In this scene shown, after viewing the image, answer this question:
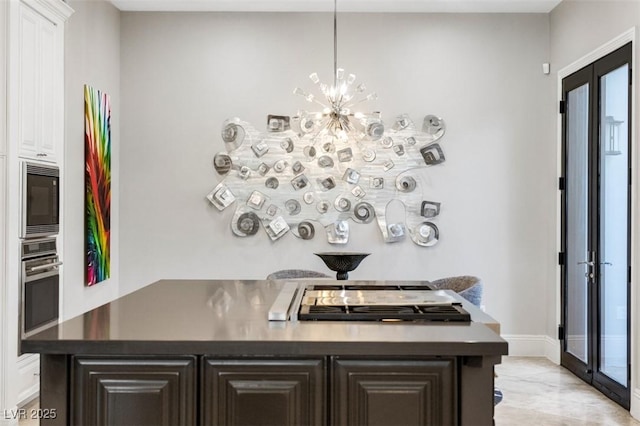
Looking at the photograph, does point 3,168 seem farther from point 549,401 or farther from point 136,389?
point 549,401

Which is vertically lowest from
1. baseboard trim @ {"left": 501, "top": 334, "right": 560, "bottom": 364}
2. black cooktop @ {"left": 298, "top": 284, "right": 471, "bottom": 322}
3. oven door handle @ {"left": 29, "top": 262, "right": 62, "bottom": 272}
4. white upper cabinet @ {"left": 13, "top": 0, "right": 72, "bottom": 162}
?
baseboard trim @ {"left": 501, "top": 334, "right": 560, "bottom": 364}

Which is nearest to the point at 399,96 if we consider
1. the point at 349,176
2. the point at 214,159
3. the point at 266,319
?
the point at 349,176

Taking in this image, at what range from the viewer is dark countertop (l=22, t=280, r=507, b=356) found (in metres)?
1.75

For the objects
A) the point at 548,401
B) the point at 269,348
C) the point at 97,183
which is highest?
the point at 97,183

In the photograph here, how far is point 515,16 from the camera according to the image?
5.66 meters

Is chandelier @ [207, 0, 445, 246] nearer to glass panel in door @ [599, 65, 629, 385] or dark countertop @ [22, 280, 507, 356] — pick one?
glass panel in door @ [599, 65, 629, 385]

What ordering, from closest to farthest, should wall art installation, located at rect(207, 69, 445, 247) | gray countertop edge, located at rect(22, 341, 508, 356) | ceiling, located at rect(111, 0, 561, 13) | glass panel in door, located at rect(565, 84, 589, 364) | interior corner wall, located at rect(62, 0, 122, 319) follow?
gray countertop edge, located at rect(22, 341, 508, 356), interior corner wall, located at rect(62, 0, 122, 319), glass panel in door, located at rect(565, 84, 589, 364), ceiling, located at rect(111, 0, 561, 13), wall art installation, located at rect(207, 69, 445, 247)

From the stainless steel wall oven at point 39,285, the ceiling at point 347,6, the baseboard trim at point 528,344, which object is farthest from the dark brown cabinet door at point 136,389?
the baseboard trim at point 528,344

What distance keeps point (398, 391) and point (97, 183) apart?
3.91m

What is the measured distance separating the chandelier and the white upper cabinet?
Result: 1.66m

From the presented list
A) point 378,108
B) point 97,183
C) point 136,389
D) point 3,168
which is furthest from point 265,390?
point 378,108

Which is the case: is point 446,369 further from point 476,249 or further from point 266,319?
point 476,249

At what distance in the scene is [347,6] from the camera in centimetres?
552

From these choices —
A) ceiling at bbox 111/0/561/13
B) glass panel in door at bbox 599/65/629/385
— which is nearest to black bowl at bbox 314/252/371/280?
glass panel in door at bbox 599/65/629/385
